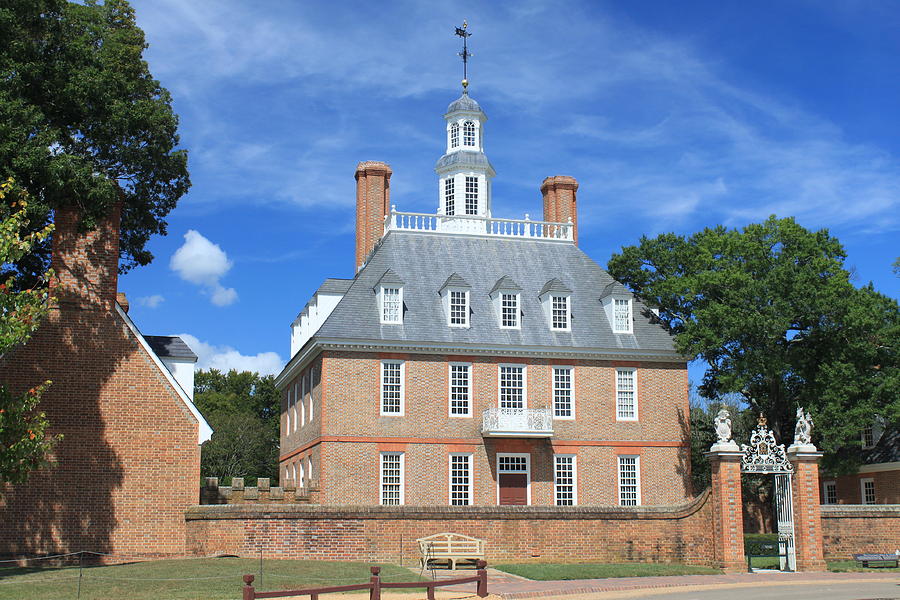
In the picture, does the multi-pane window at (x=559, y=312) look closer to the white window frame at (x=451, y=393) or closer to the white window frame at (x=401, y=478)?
the white window frame at (x=451, y=393)

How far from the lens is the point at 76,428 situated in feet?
78.5

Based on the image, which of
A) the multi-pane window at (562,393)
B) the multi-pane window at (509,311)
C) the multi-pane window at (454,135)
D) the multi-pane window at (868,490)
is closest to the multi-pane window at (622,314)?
the multi-pane window at (562,393)

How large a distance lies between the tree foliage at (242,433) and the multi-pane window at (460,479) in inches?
1120

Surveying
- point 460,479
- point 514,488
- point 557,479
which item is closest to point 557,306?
point 557,479

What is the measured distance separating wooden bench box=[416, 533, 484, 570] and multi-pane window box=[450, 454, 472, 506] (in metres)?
10.1

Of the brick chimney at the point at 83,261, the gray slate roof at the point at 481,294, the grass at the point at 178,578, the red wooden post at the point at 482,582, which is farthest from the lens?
the gray slate roof at the point at 481,294

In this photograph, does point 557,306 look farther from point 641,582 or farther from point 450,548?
point 641,582

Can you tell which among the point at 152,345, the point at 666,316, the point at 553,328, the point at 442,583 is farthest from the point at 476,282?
the point at 442,583

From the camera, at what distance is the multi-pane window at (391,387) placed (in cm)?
3325

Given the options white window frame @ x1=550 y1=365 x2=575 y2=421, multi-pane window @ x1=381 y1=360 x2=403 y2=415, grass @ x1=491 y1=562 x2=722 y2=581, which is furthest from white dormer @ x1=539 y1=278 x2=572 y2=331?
grass @ x1=491 y1=562 x2=722 y2=581

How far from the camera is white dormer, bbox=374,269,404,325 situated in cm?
3428

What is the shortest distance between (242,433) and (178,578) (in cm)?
4188

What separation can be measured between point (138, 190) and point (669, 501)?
20.3m

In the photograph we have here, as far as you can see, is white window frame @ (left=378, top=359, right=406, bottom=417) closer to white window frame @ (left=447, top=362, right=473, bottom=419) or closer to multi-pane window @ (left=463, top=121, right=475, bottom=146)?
white window frame @ (left=447, top=362, right=473, bottom=419)
